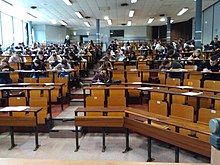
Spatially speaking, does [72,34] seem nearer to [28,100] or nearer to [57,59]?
[57,59]

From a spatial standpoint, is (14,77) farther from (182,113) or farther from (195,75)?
(182,113)

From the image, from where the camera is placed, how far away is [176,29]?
981 inches

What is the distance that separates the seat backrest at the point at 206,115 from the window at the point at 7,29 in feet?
51.7

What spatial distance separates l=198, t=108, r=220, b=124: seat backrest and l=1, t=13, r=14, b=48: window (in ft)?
51.7

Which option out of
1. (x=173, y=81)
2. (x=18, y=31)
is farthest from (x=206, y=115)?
(x=18, y=31)

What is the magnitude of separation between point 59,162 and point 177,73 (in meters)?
5.54

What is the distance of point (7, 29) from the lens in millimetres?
17766

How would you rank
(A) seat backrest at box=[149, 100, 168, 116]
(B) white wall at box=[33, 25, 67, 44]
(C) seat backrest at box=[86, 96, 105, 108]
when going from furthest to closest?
(B) white wall at box=[33, 25, 67, 44] → (C) seat backrest at box=[86, 96, 105, 108] → (A) seat backrest at box=[149, 100, 168, 116]

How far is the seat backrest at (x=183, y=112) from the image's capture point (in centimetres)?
417

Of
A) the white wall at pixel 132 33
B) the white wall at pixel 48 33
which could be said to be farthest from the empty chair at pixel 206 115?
the white wall at pixel 132 33

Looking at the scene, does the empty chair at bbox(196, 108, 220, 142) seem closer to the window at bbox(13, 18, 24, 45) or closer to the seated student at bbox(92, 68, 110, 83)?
the seated student at bbox(92, 68, 110, 83)

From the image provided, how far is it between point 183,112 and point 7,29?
16418 mm

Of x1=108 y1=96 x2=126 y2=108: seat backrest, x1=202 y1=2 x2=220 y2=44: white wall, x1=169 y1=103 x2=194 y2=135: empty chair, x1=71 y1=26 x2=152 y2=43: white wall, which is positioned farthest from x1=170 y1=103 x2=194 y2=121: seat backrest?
x1=71 y1=26 x2=152 y2=43: white wall

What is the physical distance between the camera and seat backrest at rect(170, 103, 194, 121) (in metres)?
4.17
